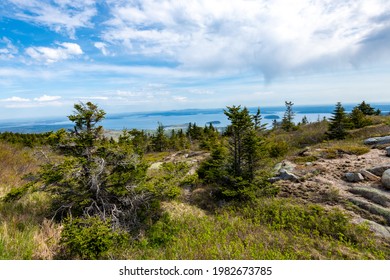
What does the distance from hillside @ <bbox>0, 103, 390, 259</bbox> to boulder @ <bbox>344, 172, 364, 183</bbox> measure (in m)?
0.10

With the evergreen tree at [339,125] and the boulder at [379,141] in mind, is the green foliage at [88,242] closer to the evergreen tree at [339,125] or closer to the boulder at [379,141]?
the boulder at [379,141]

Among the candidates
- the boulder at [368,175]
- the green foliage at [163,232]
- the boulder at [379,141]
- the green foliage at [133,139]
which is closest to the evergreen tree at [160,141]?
the boulder at [379,141]

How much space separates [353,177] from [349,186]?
2.06ft

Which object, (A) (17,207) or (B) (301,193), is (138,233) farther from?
(B) (301,193)

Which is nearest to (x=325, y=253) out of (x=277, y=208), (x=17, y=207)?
(x=277, y=208)

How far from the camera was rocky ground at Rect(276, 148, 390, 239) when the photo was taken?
20.5ft

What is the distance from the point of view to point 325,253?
190 inches

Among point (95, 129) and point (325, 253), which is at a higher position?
point (95, 129)

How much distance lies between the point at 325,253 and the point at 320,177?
5144mm

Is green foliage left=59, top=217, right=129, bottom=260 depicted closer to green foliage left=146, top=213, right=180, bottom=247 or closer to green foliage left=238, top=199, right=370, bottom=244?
green foliage left=146, top=213, right=180, bottom=247

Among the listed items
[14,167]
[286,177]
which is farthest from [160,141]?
[286,177]

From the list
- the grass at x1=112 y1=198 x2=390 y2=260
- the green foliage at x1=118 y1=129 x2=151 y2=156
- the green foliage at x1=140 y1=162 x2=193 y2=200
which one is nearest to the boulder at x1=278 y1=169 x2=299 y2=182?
the grass at x1=112 y1=198 x2=390 y2=260
